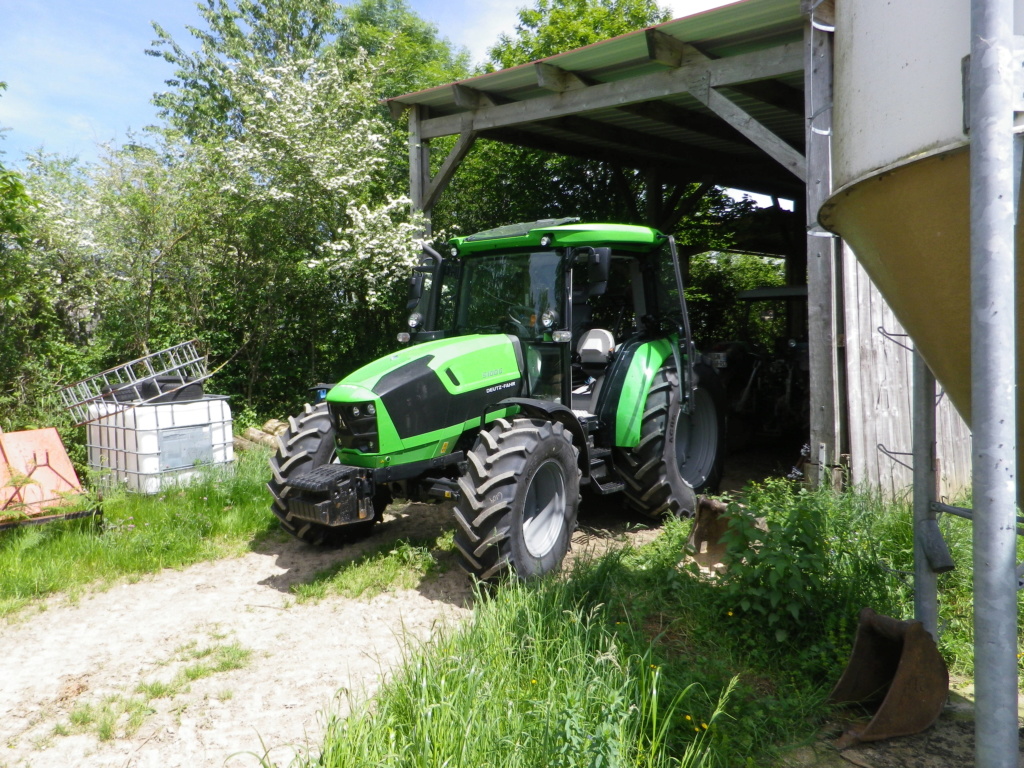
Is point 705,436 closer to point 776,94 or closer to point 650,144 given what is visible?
point 776,94

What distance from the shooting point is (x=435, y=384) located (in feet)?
15.9

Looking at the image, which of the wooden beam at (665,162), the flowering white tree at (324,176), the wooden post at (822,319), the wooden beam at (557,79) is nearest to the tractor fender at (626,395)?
the wooden post at (822,319)

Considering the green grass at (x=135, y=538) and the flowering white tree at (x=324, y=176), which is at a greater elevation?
the flowering white tree at (x=324, y=176)

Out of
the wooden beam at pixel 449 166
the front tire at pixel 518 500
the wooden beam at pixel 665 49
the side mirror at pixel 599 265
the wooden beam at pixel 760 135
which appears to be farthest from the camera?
the wooden beam at pixel 449 166

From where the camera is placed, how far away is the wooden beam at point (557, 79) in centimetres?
738

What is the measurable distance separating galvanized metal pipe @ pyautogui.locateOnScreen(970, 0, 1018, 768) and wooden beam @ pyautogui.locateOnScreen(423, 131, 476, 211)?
6735 millimetres

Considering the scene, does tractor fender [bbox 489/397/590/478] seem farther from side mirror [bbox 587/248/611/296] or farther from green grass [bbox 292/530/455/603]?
green grass [bbox 292/530/455/603]

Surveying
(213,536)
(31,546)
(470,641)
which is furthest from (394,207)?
(470,641)

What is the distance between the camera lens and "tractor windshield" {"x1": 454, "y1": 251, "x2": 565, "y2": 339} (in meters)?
5.23

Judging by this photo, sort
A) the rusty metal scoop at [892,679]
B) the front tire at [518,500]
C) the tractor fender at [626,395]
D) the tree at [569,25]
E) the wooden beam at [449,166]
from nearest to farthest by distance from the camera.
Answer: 1. the rusty metal scoop at [892,679]
2. the front tire at [518,500]
3. the tractor fender at [626,395]
4. the wooden beam at [449,166]
5. the tree at [569,25]

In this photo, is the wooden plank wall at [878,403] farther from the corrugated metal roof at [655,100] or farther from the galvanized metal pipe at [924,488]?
the galvanized metal pipe at [924,488]

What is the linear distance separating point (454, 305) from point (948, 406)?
365cm

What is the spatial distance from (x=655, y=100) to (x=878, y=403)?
15.0 ft

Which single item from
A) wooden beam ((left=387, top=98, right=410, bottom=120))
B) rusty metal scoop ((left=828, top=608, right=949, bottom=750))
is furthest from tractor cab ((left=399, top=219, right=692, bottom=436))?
wooden beam ((left=387, top=98, right=410, bottom=120))
